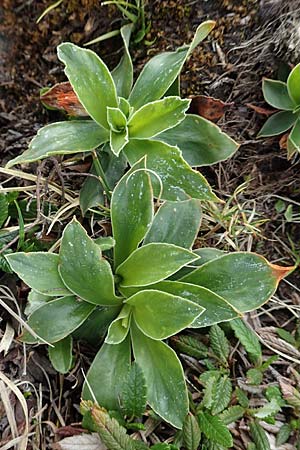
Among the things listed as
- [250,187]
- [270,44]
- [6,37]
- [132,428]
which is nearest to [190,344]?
[132,428]

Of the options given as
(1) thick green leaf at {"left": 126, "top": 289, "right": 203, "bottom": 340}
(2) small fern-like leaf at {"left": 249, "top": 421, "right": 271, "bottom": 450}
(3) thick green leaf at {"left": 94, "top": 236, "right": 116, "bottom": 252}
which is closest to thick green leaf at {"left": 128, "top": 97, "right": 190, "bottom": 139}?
(3) thick green leaf at {"left": 94, "top": 236, "right": 116, "bottom": 252}

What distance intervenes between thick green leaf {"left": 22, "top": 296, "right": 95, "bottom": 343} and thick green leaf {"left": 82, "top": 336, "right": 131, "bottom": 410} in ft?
0.29

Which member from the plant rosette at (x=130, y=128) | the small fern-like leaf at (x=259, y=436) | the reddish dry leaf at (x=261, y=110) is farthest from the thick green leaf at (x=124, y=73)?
the small fern-like leaf at (x=259, y=436)

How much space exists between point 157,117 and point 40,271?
43 centimetres

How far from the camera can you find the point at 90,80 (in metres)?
1.23

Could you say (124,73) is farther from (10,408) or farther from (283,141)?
(10,408)

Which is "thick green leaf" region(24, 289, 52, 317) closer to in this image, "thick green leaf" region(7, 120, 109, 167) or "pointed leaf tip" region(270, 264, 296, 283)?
"thick green leaf" region(7, 120, 109, 167)

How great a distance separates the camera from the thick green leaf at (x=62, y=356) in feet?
3.85

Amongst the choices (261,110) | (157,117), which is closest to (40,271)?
(157,117)

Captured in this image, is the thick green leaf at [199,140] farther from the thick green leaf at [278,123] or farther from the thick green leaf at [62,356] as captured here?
the thick green leaf at [62,356]

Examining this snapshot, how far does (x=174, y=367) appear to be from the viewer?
45.0 inches

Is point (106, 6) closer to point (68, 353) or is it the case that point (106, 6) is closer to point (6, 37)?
point (6, 37)

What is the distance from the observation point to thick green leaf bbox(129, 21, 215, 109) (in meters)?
1.23

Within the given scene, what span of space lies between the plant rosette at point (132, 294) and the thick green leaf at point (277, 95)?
417 mm
